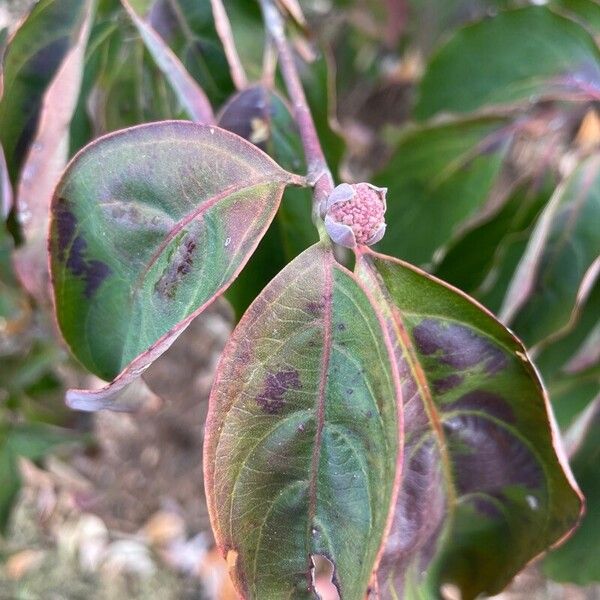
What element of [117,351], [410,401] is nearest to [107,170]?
[117,351]

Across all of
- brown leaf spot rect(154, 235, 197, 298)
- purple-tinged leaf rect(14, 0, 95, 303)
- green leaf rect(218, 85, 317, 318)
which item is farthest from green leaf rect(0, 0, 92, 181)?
brown leaf spot rect(154, 235, 197, 298)

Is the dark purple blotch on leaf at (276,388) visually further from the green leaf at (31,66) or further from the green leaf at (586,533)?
the green leaf at (586,533)

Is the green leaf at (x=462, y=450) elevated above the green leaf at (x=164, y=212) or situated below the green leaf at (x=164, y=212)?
below

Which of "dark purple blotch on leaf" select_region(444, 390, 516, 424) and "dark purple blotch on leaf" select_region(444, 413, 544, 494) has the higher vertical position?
"dark purple blotch on leaf" select_region(444, 390, 516, 424)

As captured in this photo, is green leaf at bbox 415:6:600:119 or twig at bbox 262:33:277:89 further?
green leaf at bbox 415:6:600:119

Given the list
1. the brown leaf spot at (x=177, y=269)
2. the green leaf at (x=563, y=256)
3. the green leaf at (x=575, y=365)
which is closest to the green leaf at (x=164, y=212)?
the brown leaf spot at (x=177, y=269)

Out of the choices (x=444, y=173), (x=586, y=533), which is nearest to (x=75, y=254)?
(x=444, y=173)

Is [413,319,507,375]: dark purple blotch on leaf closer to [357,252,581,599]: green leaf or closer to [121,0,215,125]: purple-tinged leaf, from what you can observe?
[357,252,581,599]: green leaf
